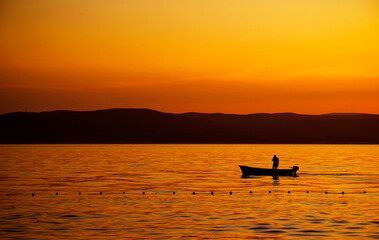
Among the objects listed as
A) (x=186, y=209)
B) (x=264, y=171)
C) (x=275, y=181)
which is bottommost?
(x=186, y=209)

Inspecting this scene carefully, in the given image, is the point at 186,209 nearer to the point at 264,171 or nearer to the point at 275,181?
the point at 275,181

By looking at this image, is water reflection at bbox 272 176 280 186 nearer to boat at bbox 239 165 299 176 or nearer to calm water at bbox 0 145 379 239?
calm water at bbox 0 145 379 239

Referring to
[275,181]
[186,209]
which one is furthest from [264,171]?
[186,209]

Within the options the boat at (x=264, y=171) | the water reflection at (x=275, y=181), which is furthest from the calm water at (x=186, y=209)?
the boat at (x=264, y=171)

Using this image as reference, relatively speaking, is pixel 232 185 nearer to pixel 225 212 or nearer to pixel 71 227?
pixel 225 212

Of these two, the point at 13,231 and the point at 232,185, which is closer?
the point at 13,231

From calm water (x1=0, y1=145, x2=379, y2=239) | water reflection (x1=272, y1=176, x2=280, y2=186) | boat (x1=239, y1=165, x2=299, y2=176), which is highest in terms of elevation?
boat (x1=239, y1=165, x2=299, y2=176)

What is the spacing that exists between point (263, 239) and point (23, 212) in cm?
1584

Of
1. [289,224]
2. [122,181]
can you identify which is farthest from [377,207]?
[122,181]

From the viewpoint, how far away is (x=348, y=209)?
1517 inches

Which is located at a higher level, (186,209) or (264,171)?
(264,171)

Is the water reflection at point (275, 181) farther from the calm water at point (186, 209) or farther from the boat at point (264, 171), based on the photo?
the boat at point (264, 171)

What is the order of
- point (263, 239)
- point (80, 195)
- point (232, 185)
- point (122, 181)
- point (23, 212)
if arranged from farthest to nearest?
1. point (122, 181)
2. point (232, 185)
3. point (80, 195)
4. point (23, 212)
5. point (263, 239)

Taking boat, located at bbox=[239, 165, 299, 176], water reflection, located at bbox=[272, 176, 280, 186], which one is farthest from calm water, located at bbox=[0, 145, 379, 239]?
boat, located at bbox=[239, 165, 299, 176]
